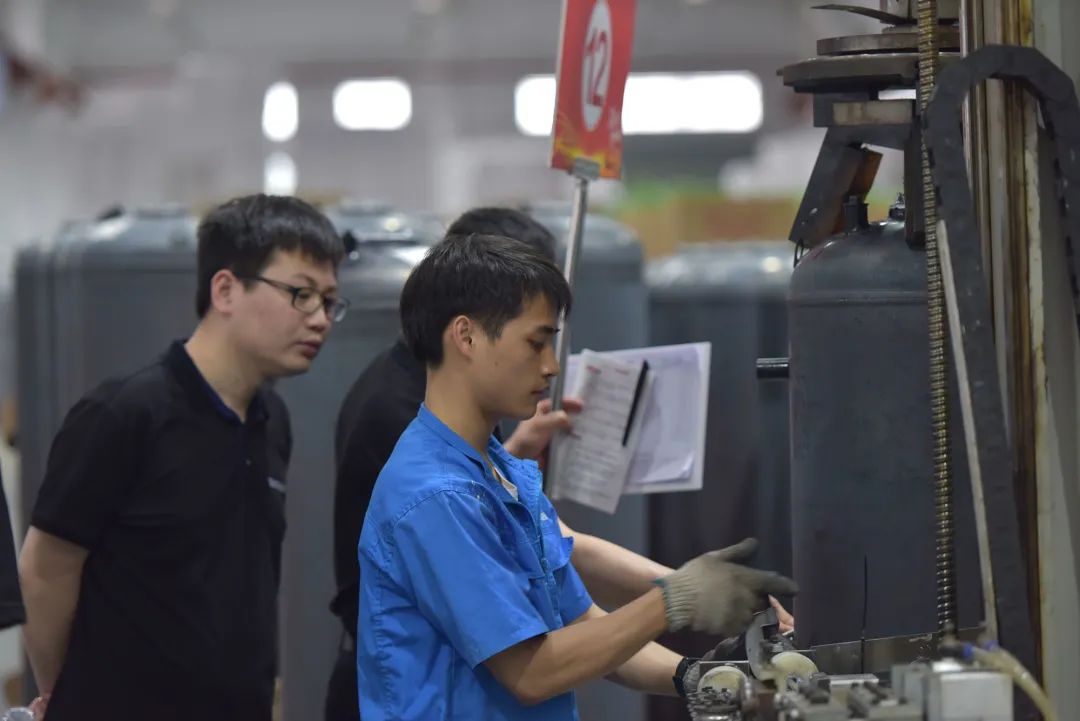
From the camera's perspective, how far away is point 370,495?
2.35 m

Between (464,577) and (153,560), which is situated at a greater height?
(464,577)

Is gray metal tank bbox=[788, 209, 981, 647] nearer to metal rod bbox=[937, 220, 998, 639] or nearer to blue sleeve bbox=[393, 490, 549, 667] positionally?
metal rod bbox=[937, 220, 998, 639]

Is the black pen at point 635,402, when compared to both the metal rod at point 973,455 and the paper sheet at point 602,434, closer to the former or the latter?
the paper sheet at point 602,434

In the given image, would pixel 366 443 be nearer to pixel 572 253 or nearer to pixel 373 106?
pixel 572 253

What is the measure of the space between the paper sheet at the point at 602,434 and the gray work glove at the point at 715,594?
1.12m

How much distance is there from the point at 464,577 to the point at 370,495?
0.78 meters

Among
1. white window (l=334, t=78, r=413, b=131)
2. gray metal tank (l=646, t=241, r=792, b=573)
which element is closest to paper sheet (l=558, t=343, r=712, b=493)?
gray metal tank (l=646, t=241, r=792, b=573)

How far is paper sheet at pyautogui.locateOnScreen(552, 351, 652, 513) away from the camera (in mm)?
2787

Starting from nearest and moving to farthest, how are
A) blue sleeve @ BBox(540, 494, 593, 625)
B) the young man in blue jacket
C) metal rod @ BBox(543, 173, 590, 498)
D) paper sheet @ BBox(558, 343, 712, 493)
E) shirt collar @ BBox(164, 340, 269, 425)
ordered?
the young man in blue jacket < blue sleeve @ BBox(540, 494, 593, 625) < shirt collar @ BBox(164, 340, 269, 425) < metal rod @ BBox(543, 173, 590, 498) < paper sheet @ BBox(558, 343, 712, 493)

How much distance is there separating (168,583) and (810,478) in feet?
3.44

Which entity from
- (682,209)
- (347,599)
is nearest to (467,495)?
(347,599)

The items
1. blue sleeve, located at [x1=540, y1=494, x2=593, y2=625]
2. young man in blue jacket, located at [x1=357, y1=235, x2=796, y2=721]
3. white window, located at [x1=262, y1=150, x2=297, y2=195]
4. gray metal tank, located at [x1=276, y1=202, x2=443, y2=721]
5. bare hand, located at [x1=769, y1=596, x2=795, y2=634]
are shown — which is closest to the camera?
young man in blue jacket, located at [x1=357, y1=235, x2=796, y2=721]

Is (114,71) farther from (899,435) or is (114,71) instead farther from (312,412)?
(899,435)

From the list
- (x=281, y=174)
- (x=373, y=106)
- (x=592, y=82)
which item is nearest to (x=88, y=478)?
(x=592, y=82)
